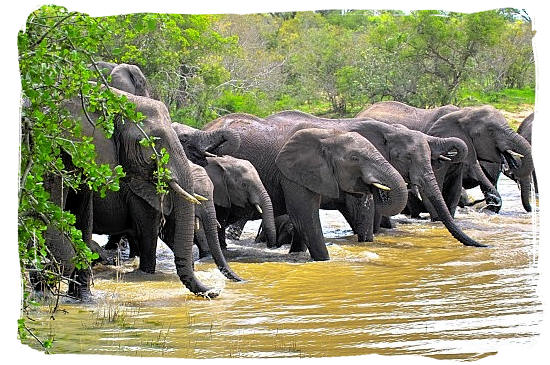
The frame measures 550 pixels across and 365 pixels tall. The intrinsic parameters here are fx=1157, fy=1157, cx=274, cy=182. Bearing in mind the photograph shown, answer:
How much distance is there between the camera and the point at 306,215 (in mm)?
7969

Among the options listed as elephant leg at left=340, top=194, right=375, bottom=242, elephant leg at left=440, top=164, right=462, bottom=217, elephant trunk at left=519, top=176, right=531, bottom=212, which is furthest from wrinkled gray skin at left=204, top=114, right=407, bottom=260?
elephant leg at left=440, top=164, right=462, bottom=217

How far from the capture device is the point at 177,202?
5688 mm

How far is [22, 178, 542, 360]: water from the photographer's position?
4.61 meters

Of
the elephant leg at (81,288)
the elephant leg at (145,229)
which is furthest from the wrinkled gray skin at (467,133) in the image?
the elephant leg at (81,288)

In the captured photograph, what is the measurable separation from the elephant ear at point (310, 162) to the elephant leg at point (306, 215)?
0.08 m

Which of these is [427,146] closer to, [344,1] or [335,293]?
[335,293]

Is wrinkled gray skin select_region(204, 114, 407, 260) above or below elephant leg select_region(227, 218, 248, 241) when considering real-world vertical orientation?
above

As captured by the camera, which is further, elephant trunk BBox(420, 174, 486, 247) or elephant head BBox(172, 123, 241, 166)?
elephant trunk BBox(420, 174, 486, 247)

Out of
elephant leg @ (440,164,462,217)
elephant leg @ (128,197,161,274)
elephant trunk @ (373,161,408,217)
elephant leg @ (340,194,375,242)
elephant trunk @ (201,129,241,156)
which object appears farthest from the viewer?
elephant leg @ (440,164,462,217)

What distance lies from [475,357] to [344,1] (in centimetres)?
144

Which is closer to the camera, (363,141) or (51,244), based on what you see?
(51,244)

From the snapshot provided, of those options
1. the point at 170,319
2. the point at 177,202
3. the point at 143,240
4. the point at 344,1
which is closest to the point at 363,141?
the point at 143,240

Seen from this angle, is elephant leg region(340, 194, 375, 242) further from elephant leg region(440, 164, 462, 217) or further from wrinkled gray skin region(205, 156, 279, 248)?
elephant leg region(440, 164, 462, 217)

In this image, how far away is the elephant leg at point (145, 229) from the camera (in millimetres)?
6426
